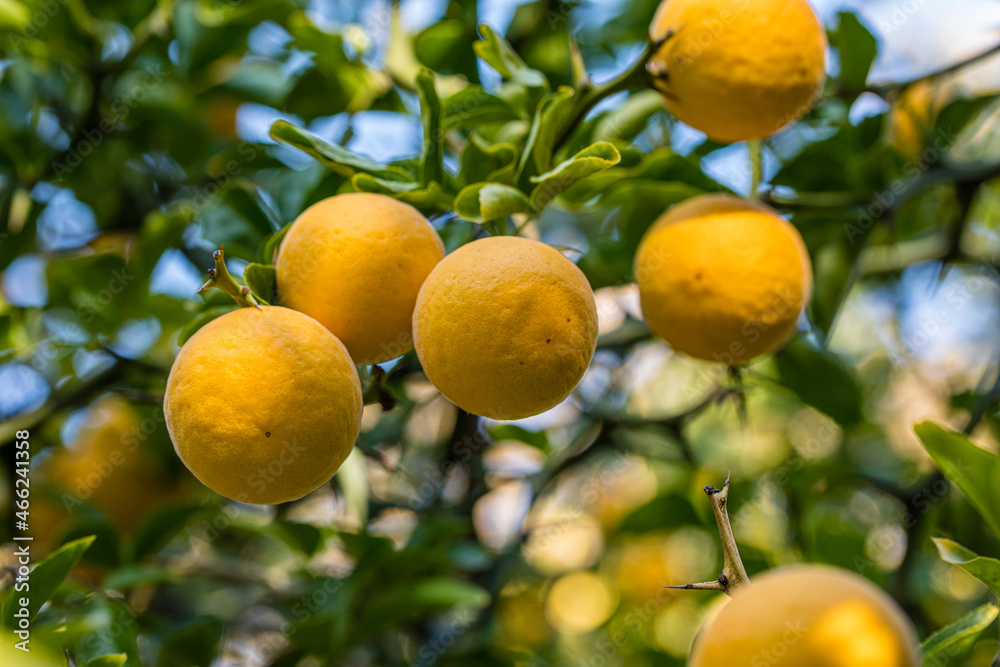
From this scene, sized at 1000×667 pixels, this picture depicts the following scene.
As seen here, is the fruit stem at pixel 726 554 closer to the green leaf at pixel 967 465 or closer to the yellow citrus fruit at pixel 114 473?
the green leaf at pixel 967 465

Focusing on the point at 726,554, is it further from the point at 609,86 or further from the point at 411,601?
the point at 411,601

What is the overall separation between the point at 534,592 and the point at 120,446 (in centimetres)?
100

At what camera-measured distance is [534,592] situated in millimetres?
→ 1908

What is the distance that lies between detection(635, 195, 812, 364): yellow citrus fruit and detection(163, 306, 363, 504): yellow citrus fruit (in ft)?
1.27

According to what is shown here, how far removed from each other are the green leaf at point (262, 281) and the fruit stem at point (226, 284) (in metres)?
0.03

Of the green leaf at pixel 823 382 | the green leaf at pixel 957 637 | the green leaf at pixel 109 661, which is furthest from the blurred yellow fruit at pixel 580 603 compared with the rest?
the green leaf at pixel 109 661

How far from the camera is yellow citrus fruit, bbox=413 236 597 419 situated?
2.14ft

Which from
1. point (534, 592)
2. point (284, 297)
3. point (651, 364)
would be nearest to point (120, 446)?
point (284, 297)

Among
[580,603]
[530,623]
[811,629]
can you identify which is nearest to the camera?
[811,629]

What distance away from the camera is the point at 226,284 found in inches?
26.4

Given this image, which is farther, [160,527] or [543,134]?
[160,527]

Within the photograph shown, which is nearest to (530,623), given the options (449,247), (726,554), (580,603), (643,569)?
(580,603)

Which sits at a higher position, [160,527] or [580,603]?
[160,527]

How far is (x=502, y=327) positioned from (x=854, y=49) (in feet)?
2.89
